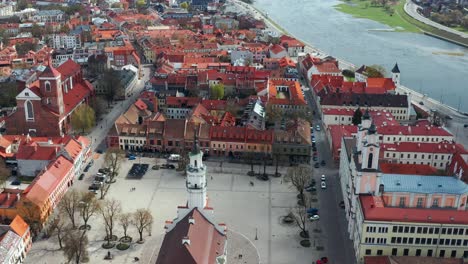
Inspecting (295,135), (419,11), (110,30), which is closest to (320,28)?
(419,11)

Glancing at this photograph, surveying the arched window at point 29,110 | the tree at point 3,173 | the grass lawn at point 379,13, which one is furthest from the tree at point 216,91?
the grass lawn at point 379,13

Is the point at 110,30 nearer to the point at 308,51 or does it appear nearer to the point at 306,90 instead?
the point at 308,51

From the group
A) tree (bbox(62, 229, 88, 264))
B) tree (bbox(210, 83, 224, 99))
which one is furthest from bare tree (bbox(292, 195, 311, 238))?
tree (bbox(210, 83, 224, 99))

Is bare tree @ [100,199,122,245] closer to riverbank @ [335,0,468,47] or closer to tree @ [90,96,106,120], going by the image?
tree @ [90,96,106,120]

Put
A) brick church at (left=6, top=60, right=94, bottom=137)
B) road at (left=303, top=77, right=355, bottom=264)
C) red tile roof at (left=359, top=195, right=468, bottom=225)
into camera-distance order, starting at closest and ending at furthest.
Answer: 1. red tile roof at (left=359, top=195, right=468, bottom=225)
2. road at (left=303, top=77, right=355, bottom=264)
3. brick church at (left=6, top=60, right=94, bottom=137)

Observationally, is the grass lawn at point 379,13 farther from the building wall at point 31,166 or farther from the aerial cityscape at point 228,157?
the building wall at point 31,166

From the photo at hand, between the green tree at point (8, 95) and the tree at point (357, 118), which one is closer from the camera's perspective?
the tree at point (357, 118)
